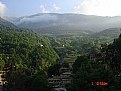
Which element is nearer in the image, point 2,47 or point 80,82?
point 80,82

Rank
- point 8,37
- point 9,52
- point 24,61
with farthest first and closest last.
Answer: point 8,37
point 9,52
point 24,61

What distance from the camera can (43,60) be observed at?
71750 millimetres

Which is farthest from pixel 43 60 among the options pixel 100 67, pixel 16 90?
pixel 100 67

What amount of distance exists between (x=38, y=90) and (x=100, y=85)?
9935mm

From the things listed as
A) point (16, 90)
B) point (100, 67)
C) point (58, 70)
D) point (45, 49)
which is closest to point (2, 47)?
point (45, 49)

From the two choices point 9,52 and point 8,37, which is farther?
point 8,37

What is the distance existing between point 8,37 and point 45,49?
17146 mm

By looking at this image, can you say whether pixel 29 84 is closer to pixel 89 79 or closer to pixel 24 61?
pixel 89 79

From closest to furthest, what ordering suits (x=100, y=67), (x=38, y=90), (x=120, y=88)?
(x=120, y=88) < (x=100, y=67) < (x=38, y=90)

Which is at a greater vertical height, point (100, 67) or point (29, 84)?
point (100, 67)

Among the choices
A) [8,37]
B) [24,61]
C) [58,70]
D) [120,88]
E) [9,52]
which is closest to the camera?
[120,88]

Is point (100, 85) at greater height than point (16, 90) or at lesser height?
greater

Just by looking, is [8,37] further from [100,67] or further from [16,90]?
[100,67]

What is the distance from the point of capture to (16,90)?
3975 cm
